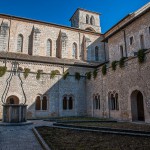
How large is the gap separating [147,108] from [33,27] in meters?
24.4

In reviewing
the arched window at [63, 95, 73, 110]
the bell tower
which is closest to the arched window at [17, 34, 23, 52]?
the arched window at [63, 95, 73, 110]

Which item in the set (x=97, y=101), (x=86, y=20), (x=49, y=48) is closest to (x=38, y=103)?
(x=97, y=101)

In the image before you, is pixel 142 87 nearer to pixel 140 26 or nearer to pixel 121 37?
pixel 140 26

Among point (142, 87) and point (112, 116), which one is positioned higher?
point (142, 87)

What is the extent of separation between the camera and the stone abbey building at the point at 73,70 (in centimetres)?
1549

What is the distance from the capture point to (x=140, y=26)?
20.8 meters

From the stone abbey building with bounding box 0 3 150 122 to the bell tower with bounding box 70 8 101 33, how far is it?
1038cm

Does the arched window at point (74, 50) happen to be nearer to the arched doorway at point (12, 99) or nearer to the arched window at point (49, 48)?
the arched window at point (49, 48)

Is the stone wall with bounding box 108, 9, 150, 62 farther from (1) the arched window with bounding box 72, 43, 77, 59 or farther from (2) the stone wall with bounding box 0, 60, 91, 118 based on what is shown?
(1) the arched window with bounding box 72, 43, 77, 59

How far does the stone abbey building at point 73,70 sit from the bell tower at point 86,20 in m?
10.4

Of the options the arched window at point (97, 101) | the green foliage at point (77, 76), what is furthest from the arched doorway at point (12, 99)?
the arched window at point (97, 101)

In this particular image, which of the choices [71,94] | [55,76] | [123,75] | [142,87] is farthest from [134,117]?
[55,76]

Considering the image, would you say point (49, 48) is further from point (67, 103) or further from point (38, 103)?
point (38, 103)

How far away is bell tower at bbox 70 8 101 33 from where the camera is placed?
44.2 meters
